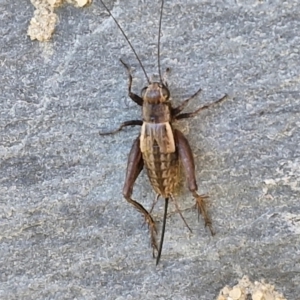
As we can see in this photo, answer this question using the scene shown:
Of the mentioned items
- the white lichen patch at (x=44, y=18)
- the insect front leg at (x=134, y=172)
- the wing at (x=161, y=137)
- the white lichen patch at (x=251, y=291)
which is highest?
the white lichen patch at (x=44, y=18)

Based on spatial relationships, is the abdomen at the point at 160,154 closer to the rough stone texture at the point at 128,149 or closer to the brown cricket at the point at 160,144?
the brown cricket at the point at 160,144

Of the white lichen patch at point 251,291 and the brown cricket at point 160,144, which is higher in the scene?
the brown cricket at point 160,144

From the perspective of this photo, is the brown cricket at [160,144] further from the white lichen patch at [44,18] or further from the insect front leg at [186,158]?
the white lichen patch at [44,18]

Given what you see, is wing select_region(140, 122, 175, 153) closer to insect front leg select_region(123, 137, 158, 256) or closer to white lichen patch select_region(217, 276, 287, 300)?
insect front leg select_region(123, 137, 158, 256)

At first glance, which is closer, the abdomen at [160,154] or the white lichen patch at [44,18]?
the abdomen at [160,154]

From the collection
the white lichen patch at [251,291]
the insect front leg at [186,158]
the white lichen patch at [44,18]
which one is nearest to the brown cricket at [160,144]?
the insect front leg at [186,158]

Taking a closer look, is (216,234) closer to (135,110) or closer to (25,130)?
(135,110)

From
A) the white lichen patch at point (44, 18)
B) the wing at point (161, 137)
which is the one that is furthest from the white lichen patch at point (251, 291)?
the white lichen patch at point (44, 18)
